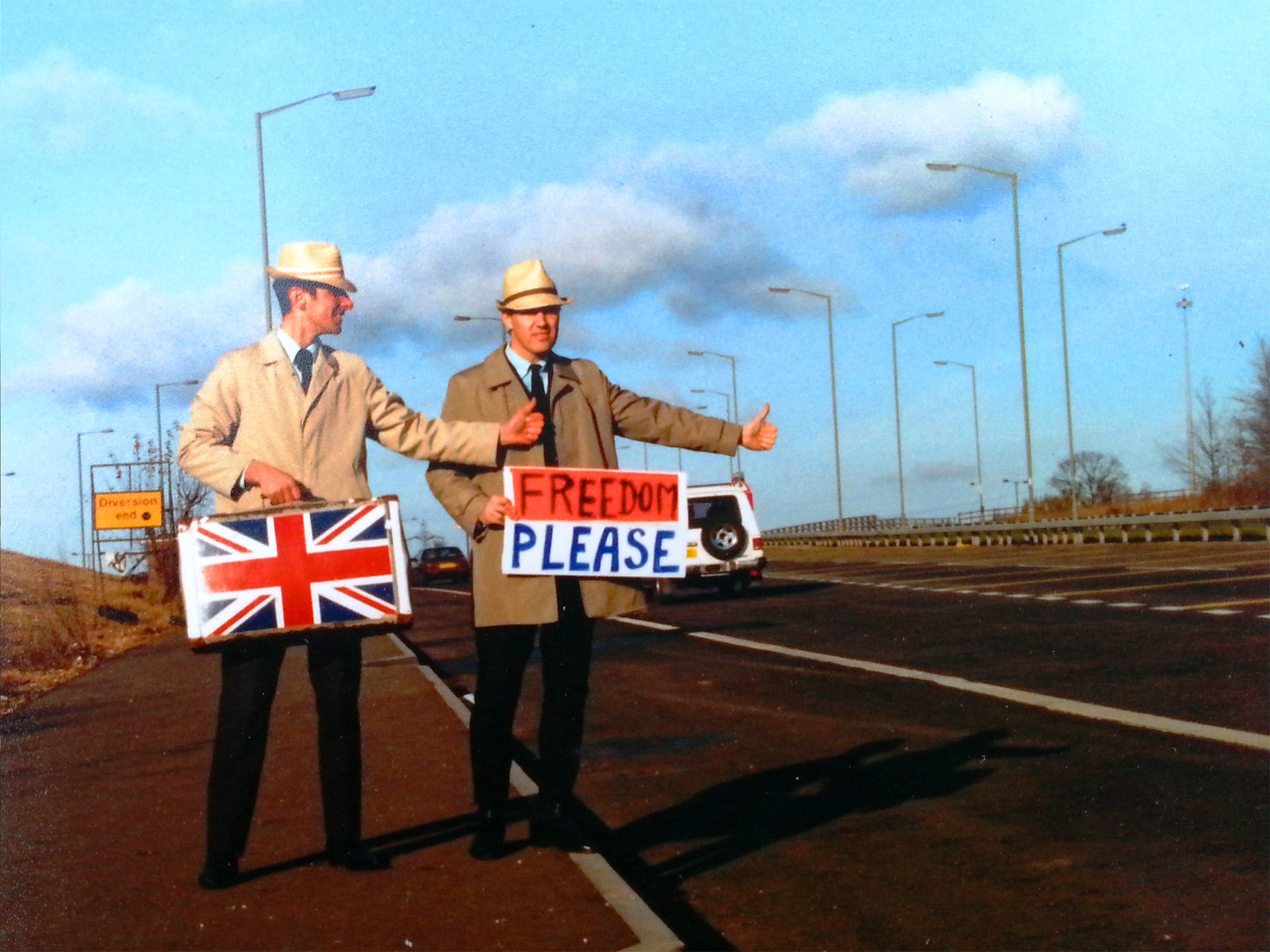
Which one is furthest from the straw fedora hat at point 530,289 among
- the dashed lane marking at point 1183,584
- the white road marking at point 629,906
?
the dashed lane marking at point 1183,584

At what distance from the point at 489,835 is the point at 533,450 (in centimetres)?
145

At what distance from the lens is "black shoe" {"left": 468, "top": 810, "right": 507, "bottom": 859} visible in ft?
21.3

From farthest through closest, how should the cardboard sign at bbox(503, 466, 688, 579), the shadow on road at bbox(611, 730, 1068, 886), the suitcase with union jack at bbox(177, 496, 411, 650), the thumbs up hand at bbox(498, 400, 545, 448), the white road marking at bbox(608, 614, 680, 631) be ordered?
the white road marking at bbox(608, 614, 680, 631), the shadow on road at bbox(611, 730, 1068, 886), the cardboard sign at bbox(503, 466, 688, 579), the thumbs up hand at bbox(498, 400, 545, 448), the suitcase with union jack at bbox(177, 496, 411, 650)

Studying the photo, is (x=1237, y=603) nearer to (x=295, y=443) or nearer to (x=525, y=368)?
(x=525, y=368)

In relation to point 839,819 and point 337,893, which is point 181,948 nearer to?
point 337,893

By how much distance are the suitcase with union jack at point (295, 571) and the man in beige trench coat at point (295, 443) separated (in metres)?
0.09

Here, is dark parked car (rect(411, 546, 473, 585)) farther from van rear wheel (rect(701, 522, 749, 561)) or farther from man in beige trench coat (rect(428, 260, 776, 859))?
man in beige trench coat (rect(428, 260, 776, 859))

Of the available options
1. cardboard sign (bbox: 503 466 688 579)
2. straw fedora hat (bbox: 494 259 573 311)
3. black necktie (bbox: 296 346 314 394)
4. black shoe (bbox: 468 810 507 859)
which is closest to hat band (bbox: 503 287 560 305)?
straw fedora hat (bbox: 494 259 573 311)

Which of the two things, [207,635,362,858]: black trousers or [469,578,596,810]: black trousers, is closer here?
[207,635,362,858]: black trousers

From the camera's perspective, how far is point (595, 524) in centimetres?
623

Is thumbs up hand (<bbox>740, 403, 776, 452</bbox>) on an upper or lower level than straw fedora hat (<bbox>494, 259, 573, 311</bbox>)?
lower

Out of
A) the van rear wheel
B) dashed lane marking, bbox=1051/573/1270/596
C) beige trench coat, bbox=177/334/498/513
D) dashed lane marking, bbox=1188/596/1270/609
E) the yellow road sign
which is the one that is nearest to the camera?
beige trench coat, bbox=177/334/498/513

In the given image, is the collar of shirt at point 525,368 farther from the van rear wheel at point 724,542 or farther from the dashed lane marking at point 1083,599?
the dashed lane marking at point 1083,599

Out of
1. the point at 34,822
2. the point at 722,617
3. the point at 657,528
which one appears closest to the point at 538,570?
the point at 657,528
